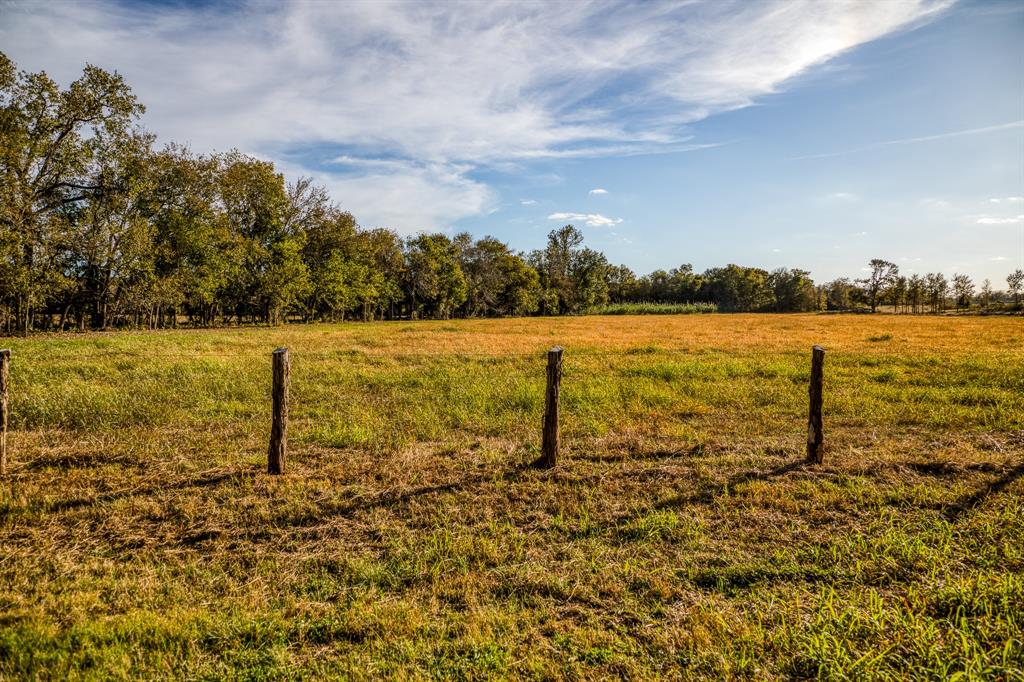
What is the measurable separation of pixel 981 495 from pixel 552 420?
19.6ft

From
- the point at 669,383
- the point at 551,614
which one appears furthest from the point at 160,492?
the point at 669,383

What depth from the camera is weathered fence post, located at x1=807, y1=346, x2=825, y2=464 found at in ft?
26.2

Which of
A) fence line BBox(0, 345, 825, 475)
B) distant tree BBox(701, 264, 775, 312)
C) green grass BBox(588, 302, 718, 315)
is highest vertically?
distant tree BBox(701, 264, 775, 312)

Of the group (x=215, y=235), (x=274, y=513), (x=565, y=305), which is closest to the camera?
(x=274, y=513)

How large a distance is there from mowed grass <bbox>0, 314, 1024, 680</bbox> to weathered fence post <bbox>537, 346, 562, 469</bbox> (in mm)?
378

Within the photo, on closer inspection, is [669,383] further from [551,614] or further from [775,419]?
[551,614]

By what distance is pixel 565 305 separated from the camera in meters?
105

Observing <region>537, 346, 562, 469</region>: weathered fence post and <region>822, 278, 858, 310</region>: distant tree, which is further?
<region>822, 278, 858, 310</region>: distant tree

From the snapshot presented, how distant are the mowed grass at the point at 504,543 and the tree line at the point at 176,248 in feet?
94.6

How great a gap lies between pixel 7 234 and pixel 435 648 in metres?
38.4

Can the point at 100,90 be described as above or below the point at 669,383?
above

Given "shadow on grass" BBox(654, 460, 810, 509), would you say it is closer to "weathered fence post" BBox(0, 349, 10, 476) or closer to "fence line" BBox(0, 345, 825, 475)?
"fence line" BBox(0, 345, 825, 475)

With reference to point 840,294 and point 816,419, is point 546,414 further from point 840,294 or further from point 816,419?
point 840,294

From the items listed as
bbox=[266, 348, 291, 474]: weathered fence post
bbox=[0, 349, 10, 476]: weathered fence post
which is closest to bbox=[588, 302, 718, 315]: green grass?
bbox=[266, 348, 291, 474]: weathered fence post
